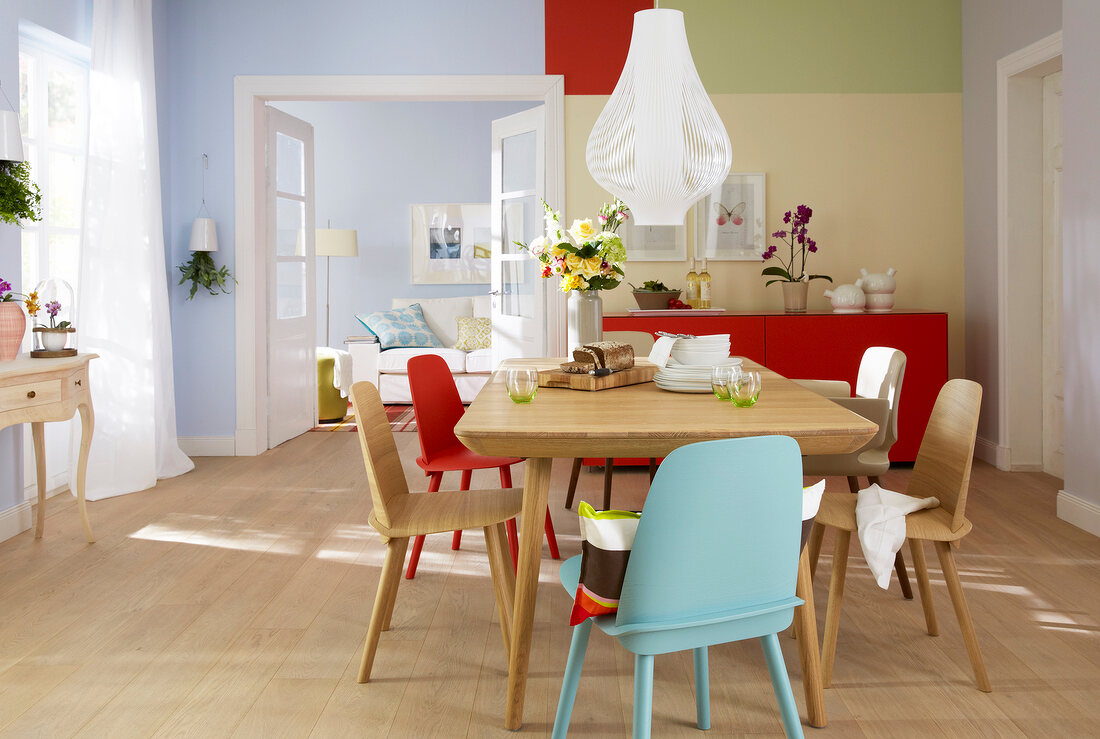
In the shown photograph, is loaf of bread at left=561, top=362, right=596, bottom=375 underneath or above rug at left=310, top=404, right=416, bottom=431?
above

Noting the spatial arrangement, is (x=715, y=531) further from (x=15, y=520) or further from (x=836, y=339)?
(x=836, y=339)

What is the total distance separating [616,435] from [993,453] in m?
3.81

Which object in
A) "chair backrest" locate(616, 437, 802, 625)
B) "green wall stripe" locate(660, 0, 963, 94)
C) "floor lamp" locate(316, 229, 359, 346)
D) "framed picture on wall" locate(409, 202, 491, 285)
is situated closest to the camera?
"chair backrest" locate(616, 437, 802, 625)

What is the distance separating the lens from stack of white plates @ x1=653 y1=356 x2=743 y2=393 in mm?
2471

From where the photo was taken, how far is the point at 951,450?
7.26 ft

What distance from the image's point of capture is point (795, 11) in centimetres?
511

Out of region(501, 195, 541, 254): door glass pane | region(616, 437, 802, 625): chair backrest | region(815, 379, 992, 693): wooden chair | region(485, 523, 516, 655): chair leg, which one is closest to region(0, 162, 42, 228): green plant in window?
region(485, 523, 516, 655): chair leg

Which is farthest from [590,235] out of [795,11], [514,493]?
[795,11]

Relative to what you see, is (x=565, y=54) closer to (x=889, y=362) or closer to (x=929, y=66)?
(x=929, y=66)

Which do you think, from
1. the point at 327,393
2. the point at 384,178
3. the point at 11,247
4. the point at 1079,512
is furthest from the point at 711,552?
the point at 384,178

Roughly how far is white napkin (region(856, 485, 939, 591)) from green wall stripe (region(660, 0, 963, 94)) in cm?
354

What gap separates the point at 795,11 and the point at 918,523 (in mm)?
3934

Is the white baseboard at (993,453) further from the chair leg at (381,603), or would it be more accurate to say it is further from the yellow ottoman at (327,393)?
the yellow ottoman at (327,393)

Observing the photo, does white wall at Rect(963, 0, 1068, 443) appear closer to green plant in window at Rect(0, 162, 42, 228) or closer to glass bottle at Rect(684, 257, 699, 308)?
glass bottle at Rect(684, 257, 699, 308)
